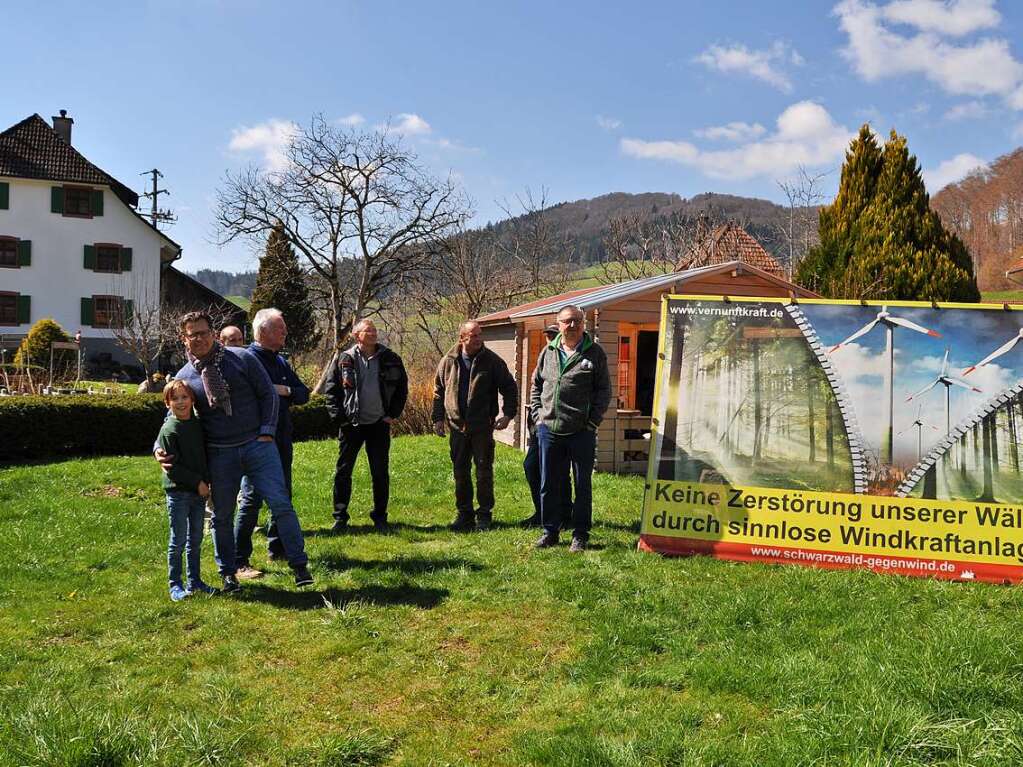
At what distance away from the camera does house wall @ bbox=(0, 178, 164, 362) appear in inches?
1291

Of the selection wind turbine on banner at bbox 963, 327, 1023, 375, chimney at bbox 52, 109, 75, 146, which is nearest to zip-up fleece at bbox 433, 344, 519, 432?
wind turbine on banner at bbox 963, 327, 1023, 375

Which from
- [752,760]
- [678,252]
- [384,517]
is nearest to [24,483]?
[384,517]

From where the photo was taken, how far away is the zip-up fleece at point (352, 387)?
6.72m

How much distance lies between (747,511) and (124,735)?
14.3 ft

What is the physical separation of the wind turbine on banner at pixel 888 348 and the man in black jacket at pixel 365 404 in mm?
3782

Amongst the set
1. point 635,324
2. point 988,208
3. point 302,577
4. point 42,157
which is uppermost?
point 988,208

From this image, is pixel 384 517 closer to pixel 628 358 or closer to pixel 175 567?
pixel 175 567

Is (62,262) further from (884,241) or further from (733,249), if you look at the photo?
(884,241)

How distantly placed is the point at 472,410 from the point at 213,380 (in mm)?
2704

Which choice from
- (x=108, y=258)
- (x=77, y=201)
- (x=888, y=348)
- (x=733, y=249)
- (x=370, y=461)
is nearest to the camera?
(x=888, y=348)

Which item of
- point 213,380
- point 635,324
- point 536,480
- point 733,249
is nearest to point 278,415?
point 213,380

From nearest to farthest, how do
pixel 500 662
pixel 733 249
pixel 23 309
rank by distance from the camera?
1. pixel 500 662
2. pixel 733 249
3. pixel 23 309

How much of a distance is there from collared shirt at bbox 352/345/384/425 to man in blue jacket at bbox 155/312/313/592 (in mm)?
1612

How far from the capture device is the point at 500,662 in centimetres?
391
